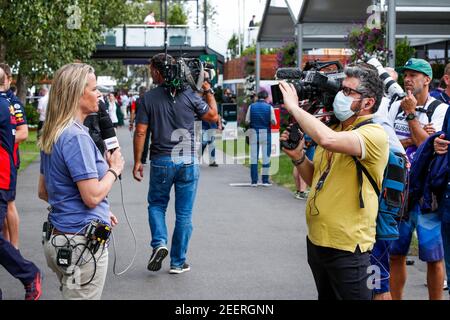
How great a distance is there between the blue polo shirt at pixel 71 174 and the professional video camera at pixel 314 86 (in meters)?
1.10

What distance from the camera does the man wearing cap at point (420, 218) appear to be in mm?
6023

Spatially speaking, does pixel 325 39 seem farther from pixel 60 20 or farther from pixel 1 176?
pixel 1 176

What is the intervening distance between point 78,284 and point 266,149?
1159 centimetres

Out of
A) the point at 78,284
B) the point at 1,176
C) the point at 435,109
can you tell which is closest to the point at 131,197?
the point at 1,176

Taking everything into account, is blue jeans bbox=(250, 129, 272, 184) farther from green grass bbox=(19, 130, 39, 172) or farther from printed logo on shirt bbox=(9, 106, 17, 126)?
printed logo on shirt bbox=(9, 106, 17, 126)

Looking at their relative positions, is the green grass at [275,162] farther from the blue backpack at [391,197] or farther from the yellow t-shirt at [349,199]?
the yellow t-shirt at [349,199]

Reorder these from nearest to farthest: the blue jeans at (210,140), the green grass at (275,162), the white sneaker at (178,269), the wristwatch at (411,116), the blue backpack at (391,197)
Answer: the blue backpack at (391,197)
the wristwatch at (411,116)
the white sneaker at (178,269)
the green grass at (275,162)
the blue jeans at (210,140)

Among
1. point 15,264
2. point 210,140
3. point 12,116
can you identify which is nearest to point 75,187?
point 15,264

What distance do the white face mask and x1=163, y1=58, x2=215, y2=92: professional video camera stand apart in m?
3.38

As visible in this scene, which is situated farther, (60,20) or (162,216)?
(60,20)

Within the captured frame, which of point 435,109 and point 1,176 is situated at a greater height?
point 435,109

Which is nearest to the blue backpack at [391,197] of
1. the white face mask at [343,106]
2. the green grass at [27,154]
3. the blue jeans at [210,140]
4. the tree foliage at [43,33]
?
the white face mask at [343,106]

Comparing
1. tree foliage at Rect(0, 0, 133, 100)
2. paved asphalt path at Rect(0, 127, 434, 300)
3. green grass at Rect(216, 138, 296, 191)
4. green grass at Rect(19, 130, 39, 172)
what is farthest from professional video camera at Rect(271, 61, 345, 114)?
tree foliage at Rect(0, 0, 133, 100)

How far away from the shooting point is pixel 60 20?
76.6ft
